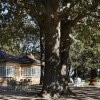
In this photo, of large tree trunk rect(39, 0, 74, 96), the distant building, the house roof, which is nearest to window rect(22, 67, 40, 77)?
the distant building

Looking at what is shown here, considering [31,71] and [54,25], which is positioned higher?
[54,25]

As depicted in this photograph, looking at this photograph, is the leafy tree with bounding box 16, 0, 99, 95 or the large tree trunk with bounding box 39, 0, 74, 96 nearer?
the leafy tree with bounding box 16, 0, 99, 95

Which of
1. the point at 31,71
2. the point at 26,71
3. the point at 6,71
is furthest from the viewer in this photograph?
the point at 31,71

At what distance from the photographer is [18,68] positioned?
5569 cm

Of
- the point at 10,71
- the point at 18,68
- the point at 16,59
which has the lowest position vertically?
the point at 10,71

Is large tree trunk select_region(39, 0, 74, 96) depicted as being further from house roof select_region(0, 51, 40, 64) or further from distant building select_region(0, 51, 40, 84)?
house roof select_region(0, 51, 40, 64)

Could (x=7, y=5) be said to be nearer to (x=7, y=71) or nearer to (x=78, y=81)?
(x=78, y=81)

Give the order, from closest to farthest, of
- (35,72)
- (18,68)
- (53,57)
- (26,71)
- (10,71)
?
(53,57)
(10,71)
(18,68)
(26,71)
(35,72)

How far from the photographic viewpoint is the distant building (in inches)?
2040

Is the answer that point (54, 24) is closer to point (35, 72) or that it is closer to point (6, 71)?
point (6, 71)

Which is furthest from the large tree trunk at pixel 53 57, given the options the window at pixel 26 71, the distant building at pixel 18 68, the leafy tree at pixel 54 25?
the window at pixel 26 71

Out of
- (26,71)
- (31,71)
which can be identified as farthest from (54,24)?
(31,71)

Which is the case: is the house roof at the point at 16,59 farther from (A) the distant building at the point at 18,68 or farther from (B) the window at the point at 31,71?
(B) the window at the point at 31,71

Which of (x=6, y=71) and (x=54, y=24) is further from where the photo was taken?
(x=6, y=71)
